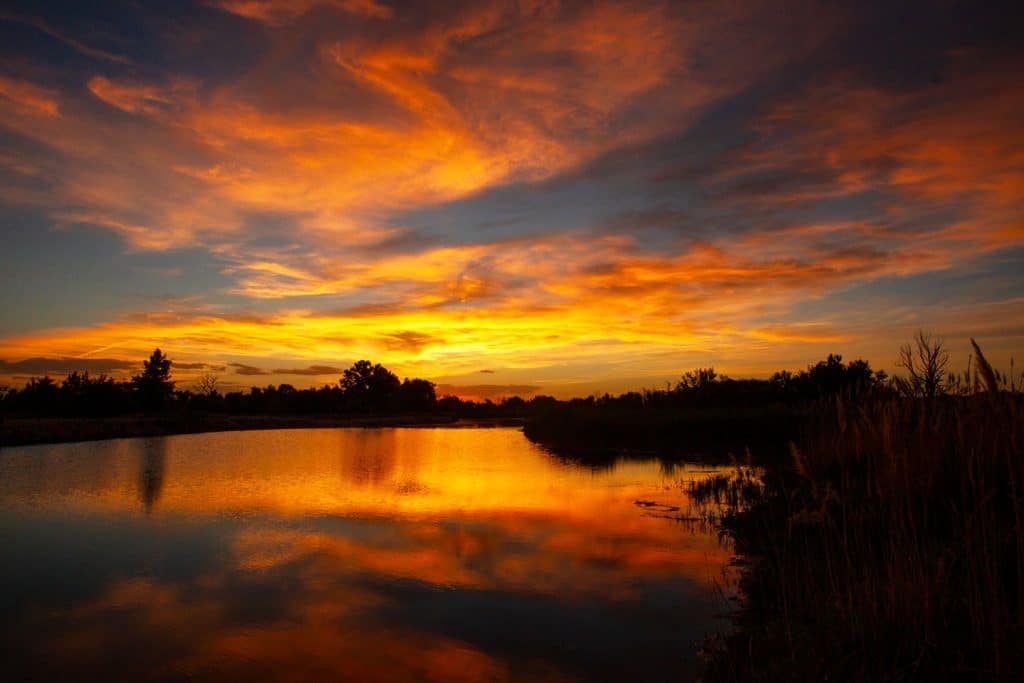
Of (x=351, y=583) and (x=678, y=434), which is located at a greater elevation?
(x=678, y=434)

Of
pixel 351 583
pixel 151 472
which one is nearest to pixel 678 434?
pixel 151 472

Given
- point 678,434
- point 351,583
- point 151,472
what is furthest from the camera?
point 678,434

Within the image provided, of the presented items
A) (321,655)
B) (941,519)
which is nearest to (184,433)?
(321,655)

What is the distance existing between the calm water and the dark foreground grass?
128 cm

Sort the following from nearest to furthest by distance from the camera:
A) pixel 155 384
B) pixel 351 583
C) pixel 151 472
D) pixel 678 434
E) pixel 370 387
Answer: pixel 351 583 → pixel 151 472 → pixel 678 434 → pixel 155 384 → pixel 370 387

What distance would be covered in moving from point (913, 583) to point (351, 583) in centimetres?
811

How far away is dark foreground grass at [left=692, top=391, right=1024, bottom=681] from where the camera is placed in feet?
15.1

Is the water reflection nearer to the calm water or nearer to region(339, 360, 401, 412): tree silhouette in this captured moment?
the calm water

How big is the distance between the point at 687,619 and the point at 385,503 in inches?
454

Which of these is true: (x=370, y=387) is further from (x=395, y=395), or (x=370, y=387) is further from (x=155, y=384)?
(x=155, y=384)

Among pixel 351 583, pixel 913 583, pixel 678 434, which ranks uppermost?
pixel 913 583

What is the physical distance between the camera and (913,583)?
16.8ft

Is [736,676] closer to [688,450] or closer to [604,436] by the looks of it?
[688,450]

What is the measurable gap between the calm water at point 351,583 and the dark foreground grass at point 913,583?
50.5 inches
